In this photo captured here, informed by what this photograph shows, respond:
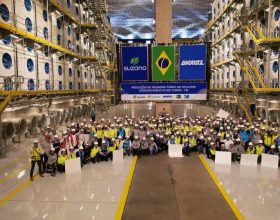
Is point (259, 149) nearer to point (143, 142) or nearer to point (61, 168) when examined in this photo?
point (143, 142)

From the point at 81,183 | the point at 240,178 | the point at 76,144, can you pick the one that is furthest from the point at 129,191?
the point at 76,144

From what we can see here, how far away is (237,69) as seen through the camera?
34344 mm

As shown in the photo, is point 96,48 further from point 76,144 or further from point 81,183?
point 81,183

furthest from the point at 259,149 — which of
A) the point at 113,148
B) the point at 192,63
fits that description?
the point at 192,63

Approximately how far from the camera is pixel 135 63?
18875mm

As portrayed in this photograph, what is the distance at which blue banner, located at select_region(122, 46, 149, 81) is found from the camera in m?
18.7

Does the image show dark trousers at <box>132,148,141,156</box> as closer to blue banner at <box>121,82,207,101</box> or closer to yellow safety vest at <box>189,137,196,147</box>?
yellow safety vest at <box>189,137,196,147</box>

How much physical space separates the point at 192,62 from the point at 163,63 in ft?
6.39

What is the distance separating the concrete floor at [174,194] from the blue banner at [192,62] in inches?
304

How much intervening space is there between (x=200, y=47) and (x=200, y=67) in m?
1.32

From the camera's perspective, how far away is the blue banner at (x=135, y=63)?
18.7 metres

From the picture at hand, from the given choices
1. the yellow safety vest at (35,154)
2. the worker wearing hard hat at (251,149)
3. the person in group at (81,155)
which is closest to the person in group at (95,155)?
the person in group at (81,155)

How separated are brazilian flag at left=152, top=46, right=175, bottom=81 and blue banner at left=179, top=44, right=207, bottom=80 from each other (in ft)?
1.95

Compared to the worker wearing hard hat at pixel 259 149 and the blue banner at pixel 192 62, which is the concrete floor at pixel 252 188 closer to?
the worker wearing hard hat at pixel 259 149
